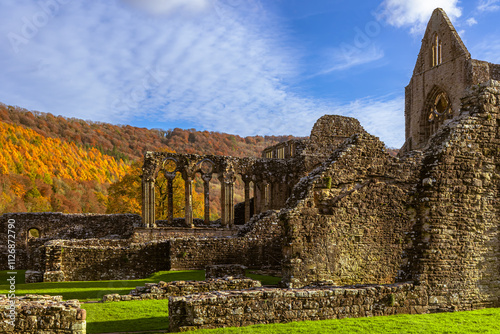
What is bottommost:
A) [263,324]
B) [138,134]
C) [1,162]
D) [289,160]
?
[263,324]

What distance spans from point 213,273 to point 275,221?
4818 mm

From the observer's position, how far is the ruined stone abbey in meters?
9.05

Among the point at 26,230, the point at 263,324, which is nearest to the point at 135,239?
the point at 26,230

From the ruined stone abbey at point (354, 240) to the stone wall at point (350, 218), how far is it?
3 cm

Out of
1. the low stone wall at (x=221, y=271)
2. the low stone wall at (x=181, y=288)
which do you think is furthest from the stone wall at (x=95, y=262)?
the low stone wall at (x=181, y=288)

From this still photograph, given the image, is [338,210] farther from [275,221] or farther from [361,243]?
[275,221]

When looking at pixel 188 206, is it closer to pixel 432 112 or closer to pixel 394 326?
pixel 394 326

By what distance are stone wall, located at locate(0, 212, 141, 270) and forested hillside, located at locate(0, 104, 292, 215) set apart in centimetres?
818

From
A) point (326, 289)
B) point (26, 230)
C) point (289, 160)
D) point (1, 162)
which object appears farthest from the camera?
point (1, 162)

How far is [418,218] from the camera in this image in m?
10.1

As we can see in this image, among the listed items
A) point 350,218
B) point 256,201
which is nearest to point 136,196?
point 256,201

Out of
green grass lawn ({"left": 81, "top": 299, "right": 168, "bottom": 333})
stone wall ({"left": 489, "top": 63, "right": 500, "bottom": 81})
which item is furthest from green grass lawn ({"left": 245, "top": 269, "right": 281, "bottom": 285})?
stone wall ({"left": 489, "top": 63, "right": 500, "bottom": 81})

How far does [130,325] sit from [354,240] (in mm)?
7719

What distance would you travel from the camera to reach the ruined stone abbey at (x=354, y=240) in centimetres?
905
